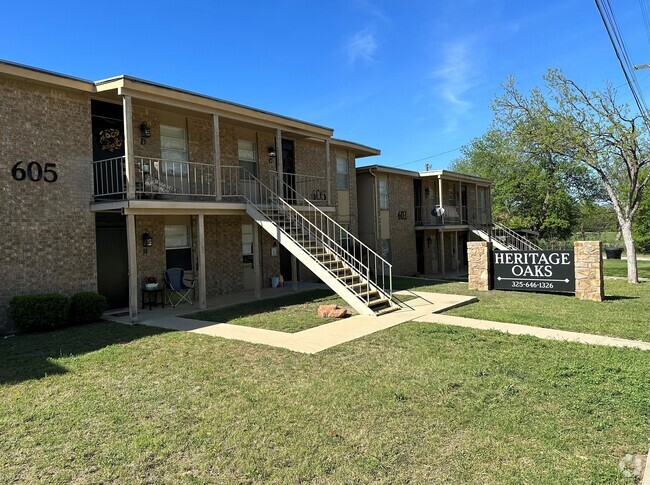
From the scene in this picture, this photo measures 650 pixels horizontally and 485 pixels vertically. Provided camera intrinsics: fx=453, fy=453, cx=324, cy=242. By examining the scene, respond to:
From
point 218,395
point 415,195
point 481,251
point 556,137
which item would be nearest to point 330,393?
point 218,395

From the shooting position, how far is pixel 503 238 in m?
24.2

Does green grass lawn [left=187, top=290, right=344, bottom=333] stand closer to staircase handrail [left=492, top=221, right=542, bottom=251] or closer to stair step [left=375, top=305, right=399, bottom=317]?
stair step [left=375, top=305, right=399, bottom=317]

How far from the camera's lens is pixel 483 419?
4.24 m

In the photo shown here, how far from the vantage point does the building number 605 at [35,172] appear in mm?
8891

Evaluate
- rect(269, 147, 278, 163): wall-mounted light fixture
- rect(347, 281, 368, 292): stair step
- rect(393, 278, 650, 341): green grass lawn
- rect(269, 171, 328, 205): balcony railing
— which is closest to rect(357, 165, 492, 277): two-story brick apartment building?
rect(269, 171, 328, 205): balcony railing

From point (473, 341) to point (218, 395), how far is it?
415 cm

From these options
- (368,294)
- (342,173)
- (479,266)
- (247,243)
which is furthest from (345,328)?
(342,173)

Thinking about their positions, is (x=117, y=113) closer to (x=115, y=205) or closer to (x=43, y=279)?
(x=115, y=205)

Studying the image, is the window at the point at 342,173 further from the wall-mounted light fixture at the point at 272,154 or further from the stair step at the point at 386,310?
the stair step at the point at 386,310

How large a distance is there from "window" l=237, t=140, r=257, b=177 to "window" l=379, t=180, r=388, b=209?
7608 mm

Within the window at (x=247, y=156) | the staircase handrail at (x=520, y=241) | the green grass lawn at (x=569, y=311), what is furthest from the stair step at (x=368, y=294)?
the staircase handrail at (x=520, y=241)

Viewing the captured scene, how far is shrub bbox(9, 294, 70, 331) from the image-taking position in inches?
328

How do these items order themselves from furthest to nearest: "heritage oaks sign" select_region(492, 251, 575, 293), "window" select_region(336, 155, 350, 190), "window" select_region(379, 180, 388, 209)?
1. "window" select_region(379, 180, 388, 209)
2. "window" select_region(336, 155, 350, 190)
3. "heritage oaks sign" select_region(492, 251, 575, 293)

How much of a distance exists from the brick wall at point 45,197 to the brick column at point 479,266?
10.3 metres
